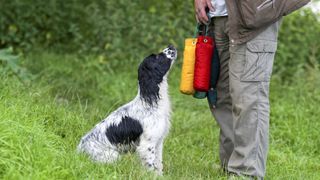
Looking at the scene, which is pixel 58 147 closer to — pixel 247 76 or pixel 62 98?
pixel 247 76

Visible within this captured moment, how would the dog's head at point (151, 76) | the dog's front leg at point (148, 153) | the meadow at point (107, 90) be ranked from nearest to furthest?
the meadow at point (107, 90) → the dog's front leg at point (148, 153) → the dog's head at point (151, 76)

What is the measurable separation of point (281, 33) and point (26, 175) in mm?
6705

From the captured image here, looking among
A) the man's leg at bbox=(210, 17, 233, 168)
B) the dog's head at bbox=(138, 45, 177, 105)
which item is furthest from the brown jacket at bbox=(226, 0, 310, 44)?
the dog's head at bbox=(138, 45, 177, 105)

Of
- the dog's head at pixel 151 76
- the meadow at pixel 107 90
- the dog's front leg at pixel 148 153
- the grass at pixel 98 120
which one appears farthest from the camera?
the dog's head at pixel 151 76

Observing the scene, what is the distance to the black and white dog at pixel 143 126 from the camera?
4.87m

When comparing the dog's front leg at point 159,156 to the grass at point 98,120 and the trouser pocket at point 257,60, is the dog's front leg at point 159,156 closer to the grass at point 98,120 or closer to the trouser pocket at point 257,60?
the grass at point 98,120

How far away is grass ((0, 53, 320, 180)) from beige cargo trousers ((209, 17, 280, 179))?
1.16 feet

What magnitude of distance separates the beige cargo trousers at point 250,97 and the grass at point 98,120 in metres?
0.35

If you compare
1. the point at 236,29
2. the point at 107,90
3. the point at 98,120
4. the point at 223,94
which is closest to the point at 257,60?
the point at 236,29

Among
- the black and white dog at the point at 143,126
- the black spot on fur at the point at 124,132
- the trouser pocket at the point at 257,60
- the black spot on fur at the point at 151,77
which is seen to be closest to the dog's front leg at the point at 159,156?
the black and white dog at the point at 143,126

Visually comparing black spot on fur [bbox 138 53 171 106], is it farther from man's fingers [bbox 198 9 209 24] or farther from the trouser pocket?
the trouser pocket

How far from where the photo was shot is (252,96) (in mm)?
4750

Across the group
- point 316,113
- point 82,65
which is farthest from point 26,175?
point 82,65

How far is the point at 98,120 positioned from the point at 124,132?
115 centimetres
